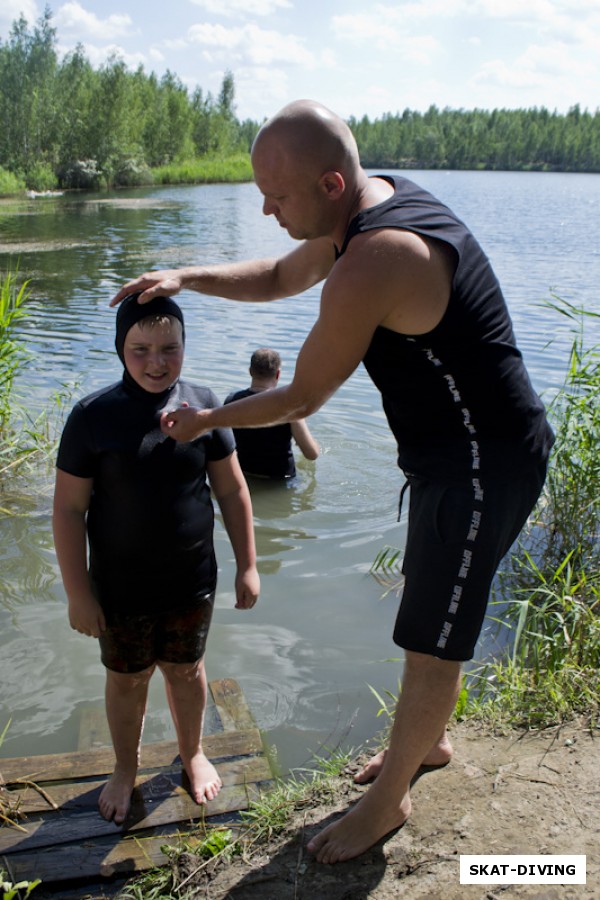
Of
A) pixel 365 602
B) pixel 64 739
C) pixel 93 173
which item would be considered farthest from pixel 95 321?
pixel 93 173

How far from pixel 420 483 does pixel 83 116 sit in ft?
188

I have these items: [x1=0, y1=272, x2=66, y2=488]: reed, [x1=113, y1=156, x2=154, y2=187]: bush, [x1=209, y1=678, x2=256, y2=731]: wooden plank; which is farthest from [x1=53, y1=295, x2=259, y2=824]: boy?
[x1=113, y1=156, x2=154, y2=187]: bush

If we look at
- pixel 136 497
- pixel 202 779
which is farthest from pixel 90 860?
pixel 136 497

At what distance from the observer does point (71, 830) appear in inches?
109

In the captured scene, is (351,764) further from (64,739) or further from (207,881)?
(64,739)

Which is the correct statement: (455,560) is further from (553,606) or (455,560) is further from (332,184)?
(553,606)

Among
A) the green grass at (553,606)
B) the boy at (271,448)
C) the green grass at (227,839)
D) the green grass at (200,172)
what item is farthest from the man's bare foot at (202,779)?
the green grass at (200,172)

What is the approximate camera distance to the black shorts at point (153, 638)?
2.80m

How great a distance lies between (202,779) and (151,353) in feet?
5.33

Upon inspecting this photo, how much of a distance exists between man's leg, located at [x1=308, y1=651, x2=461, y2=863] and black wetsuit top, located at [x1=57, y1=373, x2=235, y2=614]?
2.88 feet

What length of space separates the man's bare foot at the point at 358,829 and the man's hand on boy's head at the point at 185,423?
1.30 meters

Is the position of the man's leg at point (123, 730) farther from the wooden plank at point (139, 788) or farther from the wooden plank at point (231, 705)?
the wooden plank at point (231, 705)

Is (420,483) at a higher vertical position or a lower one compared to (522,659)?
higher

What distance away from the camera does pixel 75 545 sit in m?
2.74
